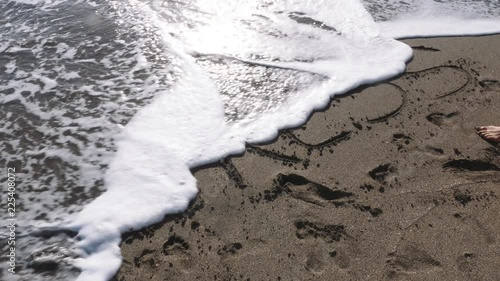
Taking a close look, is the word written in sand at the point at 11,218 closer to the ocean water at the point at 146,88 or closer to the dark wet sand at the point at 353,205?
the ocean water at the point at 146,88

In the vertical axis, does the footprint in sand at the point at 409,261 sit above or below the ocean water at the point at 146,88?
below

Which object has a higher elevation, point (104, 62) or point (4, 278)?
point (104, 62)

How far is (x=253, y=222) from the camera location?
274cm

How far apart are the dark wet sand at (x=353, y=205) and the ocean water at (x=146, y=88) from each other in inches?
7.7

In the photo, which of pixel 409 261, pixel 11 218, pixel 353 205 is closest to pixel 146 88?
pixel 11 218

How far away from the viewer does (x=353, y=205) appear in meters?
2.82

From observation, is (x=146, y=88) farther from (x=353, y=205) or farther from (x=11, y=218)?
(x=353, y=205)

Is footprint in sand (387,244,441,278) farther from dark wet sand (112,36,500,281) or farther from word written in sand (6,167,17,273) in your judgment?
word written in sand (6,167,17,273)

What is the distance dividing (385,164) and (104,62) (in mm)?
2709

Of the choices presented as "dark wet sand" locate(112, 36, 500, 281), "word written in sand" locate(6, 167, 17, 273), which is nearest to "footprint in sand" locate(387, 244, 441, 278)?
"dark wet sand" locate(112, 36, 500, 281)

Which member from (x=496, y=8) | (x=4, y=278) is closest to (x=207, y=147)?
(x=4, y=278)

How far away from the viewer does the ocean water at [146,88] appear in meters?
2.82

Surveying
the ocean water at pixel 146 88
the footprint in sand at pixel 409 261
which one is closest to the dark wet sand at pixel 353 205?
the footprint in sand at pixel 409 261

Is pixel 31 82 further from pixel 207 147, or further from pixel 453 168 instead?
pixel 453 168
